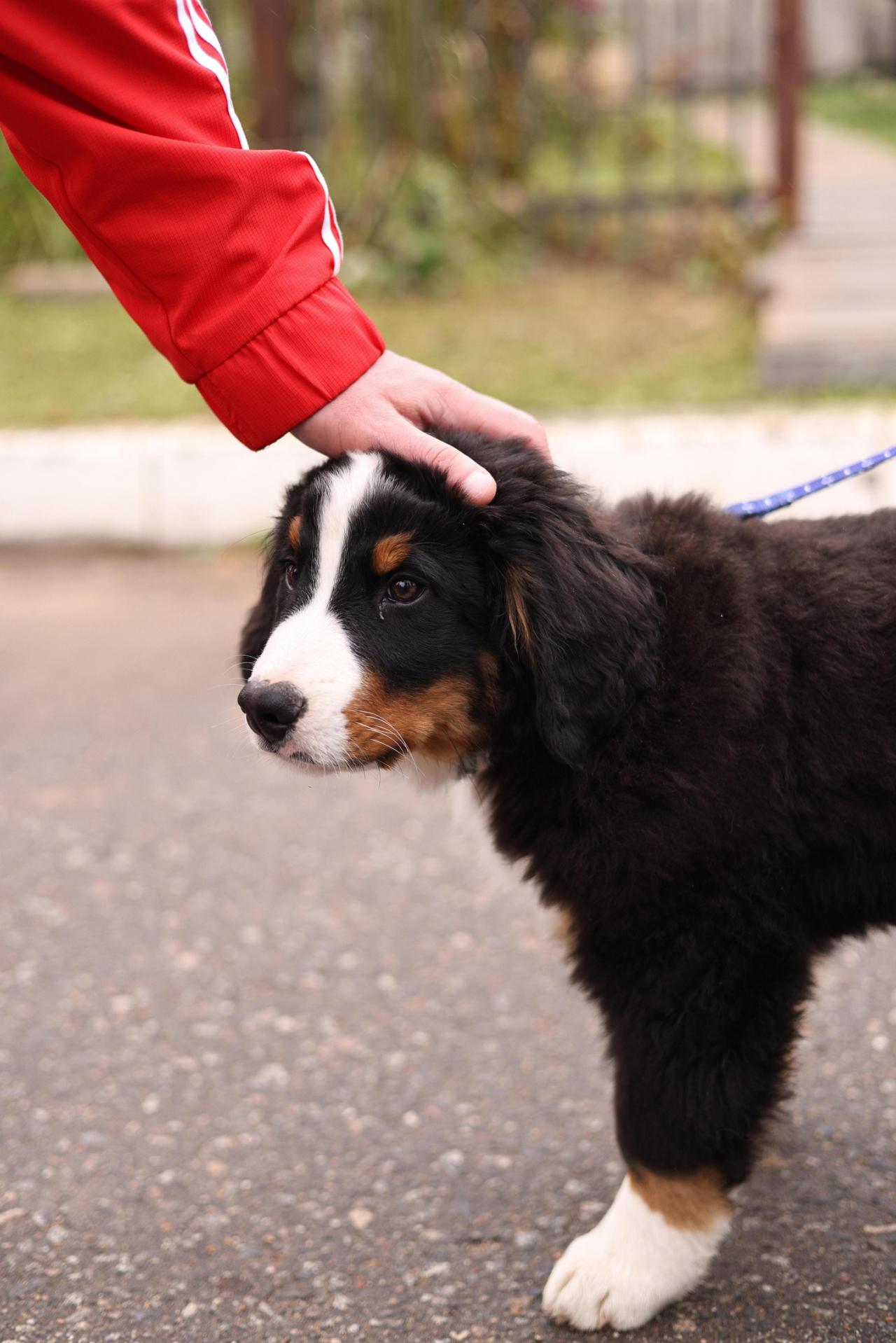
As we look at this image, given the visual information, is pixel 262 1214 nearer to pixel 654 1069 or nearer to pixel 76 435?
pixel 654 1069

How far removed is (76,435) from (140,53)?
3.91 meters

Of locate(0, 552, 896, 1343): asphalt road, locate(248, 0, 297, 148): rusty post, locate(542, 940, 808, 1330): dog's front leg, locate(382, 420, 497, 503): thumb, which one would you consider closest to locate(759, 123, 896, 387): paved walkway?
locate(248, 0, 297, 148): rusty post

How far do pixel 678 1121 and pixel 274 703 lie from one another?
85 cm

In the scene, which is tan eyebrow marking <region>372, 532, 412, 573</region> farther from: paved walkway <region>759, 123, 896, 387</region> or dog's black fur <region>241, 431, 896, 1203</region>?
paved walkway <region>759, 123, 896, 387</region>

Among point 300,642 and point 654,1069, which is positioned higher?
point 300,642

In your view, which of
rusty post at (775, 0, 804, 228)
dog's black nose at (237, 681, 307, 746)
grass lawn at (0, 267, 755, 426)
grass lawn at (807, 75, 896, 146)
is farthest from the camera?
grass lawn at (807, 75, 896, 146)

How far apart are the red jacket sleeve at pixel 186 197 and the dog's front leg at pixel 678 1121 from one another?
1.07 m

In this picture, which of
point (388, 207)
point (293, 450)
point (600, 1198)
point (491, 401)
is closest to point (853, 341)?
point (293, 450)

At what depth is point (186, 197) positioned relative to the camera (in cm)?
217

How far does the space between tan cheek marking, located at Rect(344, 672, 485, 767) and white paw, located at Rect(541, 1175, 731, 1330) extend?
76 centimetres

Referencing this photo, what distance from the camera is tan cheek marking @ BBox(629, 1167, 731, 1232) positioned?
7.06 feet

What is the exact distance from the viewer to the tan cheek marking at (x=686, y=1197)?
215 centimetres

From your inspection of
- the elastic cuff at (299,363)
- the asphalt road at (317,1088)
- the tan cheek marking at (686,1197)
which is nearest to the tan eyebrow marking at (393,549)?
the elastic cuff at (299,363)

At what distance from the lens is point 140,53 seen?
2.15 meters
